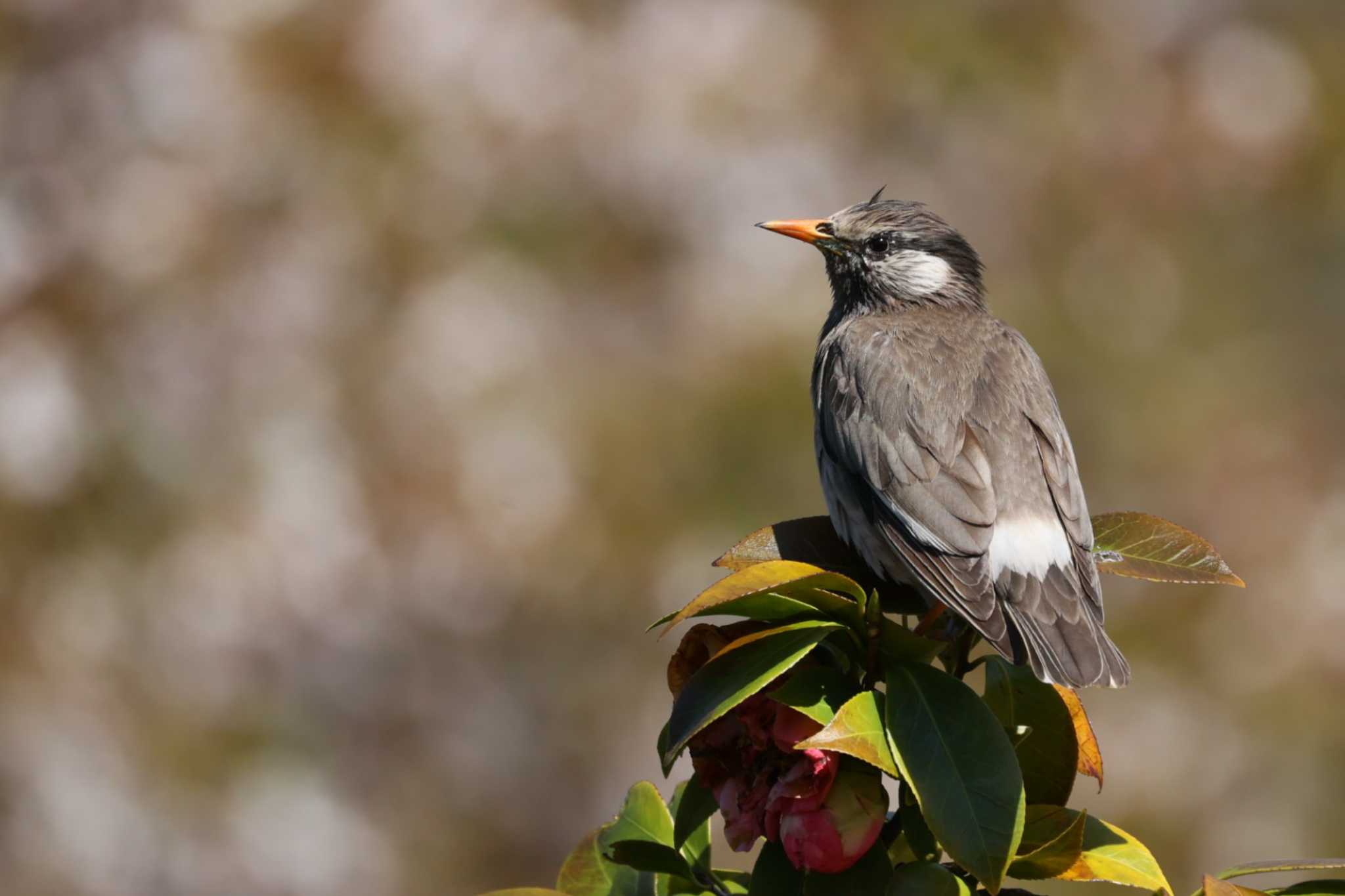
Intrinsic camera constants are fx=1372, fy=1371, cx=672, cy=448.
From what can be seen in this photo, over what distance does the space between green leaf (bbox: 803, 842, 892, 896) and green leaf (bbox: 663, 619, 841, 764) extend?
0.36m

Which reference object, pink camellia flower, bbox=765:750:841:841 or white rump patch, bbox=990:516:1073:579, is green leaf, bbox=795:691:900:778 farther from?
white rump patch, bbox=990:516:1073:579

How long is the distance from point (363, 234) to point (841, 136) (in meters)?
3.00

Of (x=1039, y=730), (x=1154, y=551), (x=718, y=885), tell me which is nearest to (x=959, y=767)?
(x=1039, y=730)

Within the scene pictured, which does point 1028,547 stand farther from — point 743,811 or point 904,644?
point 743,811

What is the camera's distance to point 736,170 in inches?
334

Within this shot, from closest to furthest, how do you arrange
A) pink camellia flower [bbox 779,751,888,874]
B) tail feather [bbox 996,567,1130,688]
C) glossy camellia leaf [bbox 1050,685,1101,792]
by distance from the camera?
1. pink camellia flower [bbox 779,751,888,874]
2. glossy camellia leaf [bbox 1050,685,1101,792]
3. tail feather [bbox 996,567,1130,688]

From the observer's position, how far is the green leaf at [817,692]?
2.47 meters

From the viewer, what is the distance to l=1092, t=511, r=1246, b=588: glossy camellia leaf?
2912 mm

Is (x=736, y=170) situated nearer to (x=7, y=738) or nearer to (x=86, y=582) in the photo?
(x=86, y=582)

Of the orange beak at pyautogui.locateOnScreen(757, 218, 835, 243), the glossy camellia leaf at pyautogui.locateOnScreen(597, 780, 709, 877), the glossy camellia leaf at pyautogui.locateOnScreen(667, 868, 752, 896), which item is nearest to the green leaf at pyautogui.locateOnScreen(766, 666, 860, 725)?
the glossy camellia leaf at pyautogui.locateOnScreen(667, 868, 752, 896)

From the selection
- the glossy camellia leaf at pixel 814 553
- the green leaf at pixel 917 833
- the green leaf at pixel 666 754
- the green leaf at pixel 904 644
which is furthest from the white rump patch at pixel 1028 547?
the green leaf at pixel 666 754

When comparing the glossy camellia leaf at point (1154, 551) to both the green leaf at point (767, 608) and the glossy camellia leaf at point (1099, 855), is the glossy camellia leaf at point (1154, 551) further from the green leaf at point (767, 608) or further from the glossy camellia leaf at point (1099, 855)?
the green leaf at point (767, 608)

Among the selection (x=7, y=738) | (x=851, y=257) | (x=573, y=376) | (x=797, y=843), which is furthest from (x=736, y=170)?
(x=797, y=843)

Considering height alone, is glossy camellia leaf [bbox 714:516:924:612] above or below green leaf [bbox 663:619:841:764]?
above
